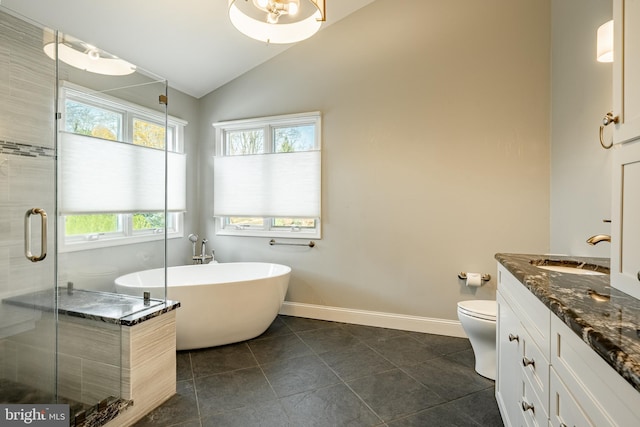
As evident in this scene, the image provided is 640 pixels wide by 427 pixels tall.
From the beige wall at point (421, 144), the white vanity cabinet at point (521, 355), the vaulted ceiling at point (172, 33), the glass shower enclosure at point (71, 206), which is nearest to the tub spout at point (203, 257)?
the beige wall at point (421, 144)

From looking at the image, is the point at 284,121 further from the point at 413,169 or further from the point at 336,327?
the point at 336,327

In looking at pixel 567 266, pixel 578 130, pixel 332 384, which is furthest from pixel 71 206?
pixel 578 130

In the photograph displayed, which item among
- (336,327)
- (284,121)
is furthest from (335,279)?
(284,121)

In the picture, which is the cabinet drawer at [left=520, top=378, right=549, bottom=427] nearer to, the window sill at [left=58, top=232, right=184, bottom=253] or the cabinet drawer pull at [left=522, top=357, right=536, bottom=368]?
the cabinet drawer pull at [left=522, top=357, right=536, bottom=368]

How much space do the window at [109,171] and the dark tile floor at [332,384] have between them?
112cm

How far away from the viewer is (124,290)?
2.16 meters

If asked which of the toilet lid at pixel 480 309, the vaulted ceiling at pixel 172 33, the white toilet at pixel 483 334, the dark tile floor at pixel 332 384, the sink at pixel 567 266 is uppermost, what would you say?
the vaulted ceiling at pixel 172 33

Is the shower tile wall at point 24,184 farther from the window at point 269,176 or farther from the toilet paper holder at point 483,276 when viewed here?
the toilet paper holder at point 483,276

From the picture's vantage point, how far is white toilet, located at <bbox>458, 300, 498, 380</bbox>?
216 centimetres

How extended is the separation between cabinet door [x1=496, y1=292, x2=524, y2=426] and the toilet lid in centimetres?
35

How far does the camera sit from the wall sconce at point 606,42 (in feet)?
5.29

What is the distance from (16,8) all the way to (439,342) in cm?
400

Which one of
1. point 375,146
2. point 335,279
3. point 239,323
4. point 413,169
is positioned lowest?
point 239,323

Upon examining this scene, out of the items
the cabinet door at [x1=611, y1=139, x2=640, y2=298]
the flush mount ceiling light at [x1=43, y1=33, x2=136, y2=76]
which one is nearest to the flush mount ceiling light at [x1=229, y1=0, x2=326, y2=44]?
the flush mount ceiling light at [x1=43, y1=33, x2=136, y2=76]
